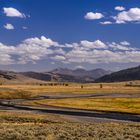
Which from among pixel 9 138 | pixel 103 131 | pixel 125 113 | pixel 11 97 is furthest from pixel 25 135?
pixel 11 97

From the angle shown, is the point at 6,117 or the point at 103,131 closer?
the point at 103,131

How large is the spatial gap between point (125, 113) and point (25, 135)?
34.5 meters

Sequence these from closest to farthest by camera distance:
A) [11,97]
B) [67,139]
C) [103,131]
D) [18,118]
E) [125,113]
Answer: [67,139]
[103,131]
[18,118]
[125,113]
[11,97]

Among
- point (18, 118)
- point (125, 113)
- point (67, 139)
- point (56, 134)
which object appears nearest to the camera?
point (67, 139)

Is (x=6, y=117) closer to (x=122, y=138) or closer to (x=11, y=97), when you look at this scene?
(x=122, y=138)

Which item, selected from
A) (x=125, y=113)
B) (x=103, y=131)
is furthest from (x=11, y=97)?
(x=103, y=131)

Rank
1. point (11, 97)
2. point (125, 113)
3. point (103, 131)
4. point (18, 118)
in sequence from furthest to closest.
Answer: point (11, 97) → point (125, 113) → point (18, 118) → point (103, 131)

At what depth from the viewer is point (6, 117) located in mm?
53750

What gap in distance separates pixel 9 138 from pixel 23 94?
9241 cm

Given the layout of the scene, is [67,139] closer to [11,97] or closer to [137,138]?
[137,138]

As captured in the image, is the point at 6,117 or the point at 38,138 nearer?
the point at 38,138

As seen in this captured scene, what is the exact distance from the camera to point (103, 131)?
34000 millimetres

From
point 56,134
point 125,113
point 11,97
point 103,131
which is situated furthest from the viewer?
point 11,97

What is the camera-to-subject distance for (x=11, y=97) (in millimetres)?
116625
